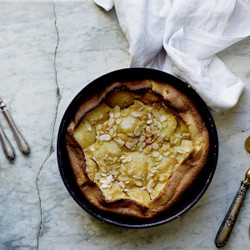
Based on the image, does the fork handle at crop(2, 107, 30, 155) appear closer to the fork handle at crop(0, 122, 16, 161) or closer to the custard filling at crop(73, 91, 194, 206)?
the fork handle at crop(0, 122, 16, 161)

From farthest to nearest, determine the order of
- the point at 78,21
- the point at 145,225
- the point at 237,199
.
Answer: the point at 78,21, the point at 237,199, the point at 145,225

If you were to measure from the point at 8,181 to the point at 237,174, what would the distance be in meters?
1.12

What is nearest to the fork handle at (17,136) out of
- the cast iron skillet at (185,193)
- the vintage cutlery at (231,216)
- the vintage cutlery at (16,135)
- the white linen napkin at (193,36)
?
the vintage cutlery at (16,135)

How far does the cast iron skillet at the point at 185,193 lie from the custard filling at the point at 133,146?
8cm

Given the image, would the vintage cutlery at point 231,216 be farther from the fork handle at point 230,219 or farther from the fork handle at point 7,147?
the fork handle at point 7,147

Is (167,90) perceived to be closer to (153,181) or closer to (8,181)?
(153,181)

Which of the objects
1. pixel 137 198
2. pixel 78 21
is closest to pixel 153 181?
pixel 137 198

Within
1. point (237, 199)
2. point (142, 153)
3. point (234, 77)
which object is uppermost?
point (234, 77)

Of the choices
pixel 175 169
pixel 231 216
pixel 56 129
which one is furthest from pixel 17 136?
pixel 231 216

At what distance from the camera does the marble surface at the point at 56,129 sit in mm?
1856

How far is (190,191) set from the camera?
5.62ft

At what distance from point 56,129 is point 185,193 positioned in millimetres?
702

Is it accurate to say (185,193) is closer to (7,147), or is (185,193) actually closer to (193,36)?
(193,36)

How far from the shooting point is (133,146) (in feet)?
5.74
